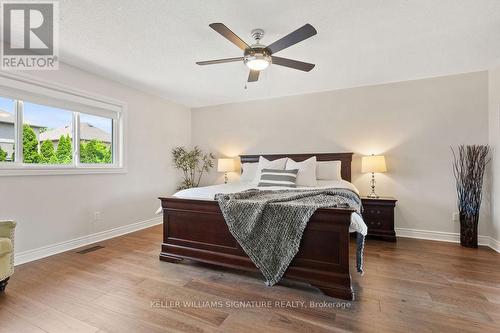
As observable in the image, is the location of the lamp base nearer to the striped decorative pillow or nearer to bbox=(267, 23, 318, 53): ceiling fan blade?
the striped decorative pillow

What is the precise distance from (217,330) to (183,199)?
1352 mm

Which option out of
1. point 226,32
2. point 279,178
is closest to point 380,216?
point 279,178

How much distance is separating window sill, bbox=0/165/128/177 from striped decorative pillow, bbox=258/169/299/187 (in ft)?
7.43

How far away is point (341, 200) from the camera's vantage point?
2152mm

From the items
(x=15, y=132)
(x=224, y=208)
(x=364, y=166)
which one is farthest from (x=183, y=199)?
(x=364, y=166)

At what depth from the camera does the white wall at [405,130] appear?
3.31 meters

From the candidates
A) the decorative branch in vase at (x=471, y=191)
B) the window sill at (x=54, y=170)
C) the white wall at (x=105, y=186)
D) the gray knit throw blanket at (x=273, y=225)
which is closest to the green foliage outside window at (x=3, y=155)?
the window sill at (x=54, y=170)

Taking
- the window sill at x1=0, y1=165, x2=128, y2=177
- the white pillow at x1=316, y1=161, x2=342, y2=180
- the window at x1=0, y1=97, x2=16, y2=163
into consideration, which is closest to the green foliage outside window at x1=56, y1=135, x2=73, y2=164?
the window sill at x1=0, y1=165, x2=128, y2=177

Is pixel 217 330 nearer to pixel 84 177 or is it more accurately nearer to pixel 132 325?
pixel 132 325

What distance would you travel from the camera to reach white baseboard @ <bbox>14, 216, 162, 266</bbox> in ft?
8.58

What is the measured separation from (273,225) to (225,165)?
2.59 m

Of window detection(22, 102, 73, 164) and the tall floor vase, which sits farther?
the tall floor vase

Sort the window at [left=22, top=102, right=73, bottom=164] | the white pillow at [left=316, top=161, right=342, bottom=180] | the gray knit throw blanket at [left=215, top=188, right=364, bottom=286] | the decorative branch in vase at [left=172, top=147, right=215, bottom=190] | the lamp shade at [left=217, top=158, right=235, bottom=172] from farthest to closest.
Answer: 1. the decorative branch in vase at [left=172, top=147, right=215, bottom=190]
2. the lamp shade at [left=217, top=158, right=235, bottom=172]
3. the white pillow at [left=316, top=161, right=342, bottom=180]
4. the window at [left=22, top=102, right=73, bottom=164]
5. the gray knit throw blanket at [left=215, top=188, right=364, bottom=286]

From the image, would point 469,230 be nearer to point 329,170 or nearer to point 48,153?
point 329,170
